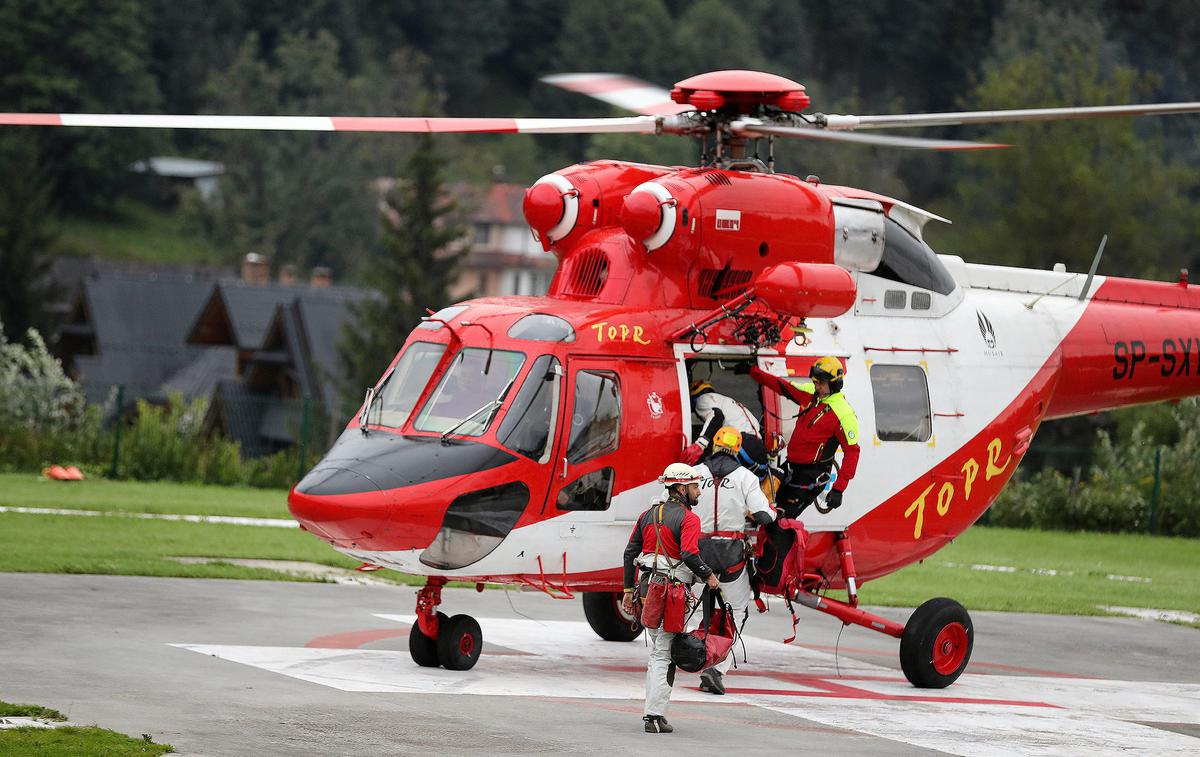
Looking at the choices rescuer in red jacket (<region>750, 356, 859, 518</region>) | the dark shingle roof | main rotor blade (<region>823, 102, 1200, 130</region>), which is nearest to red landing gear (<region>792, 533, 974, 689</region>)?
rescuer in red jacket (<region>750, 356, 859, 518</region>)

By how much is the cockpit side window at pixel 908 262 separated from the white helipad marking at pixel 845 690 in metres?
3.49

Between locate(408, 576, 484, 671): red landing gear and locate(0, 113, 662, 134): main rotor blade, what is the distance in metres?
3.50

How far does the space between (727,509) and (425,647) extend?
106 inches

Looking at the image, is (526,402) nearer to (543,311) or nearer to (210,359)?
(543,311)

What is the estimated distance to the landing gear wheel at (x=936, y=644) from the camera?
47.8ft

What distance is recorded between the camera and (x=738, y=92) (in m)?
13.8

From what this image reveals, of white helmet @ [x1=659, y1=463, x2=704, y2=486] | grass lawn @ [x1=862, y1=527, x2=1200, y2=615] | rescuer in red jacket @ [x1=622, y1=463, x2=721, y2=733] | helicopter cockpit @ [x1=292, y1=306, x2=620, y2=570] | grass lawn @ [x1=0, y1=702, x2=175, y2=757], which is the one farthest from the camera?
grass lawn @ [x1=862, y1=527, x2=1200, y2=615]

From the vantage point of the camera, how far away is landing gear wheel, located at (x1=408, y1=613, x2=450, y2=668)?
13.8 metres

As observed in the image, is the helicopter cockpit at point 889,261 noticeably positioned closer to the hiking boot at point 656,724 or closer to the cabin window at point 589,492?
the cabin window at point 589,492

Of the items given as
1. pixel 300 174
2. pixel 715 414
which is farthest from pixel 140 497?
pixel 300 174

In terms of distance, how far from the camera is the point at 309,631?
15.5m

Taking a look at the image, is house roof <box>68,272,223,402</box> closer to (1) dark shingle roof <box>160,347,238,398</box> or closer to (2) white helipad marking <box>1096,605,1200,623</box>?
(1) dark shingle roof <box>160,347,238,398</box>

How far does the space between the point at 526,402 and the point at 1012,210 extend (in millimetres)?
60421

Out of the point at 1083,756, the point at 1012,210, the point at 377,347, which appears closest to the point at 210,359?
the point at 377,347
